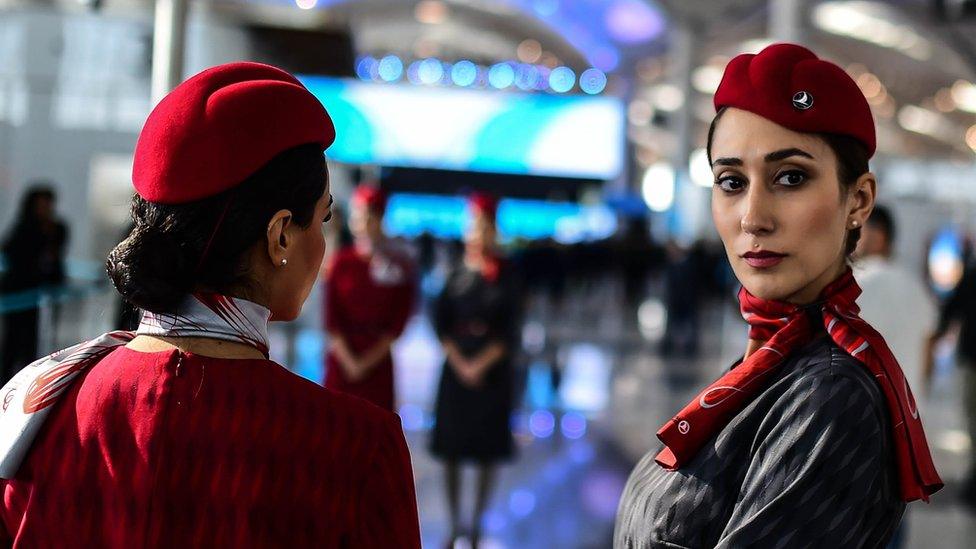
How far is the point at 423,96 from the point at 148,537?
67.5 ft

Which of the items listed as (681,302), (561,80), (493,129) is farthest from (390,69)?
(681,302)

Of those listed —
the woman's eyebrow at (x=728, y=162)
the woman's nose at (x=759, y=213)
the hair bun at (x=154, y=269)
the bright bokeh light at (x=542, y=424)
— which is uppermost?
the woman's eyebrow at (x=728, y=162)

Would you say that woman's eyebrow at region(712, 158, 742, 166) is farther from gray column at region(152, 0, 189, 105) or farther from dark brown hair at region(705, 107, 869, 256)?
gray column at region(152, 0, 189, 105)

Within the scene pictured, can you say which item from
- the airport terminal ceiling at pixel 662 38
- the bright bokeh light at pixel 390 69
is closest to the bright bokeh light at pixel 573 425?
the airport terminal ceiling at pixel 662 38

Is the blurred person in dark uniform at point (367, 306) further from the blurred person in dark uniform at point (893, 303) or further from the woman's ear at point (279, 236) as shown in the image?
the woman's ear at point (279, 236)

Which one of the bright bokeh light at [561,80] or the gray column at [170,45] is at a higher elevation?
the bright bokeh light at [561,80]

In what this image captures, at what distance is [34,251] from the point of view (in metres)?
5.41

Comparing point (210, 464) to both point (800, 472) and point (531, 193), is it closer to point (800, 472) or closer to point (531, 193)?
point (800, 472)

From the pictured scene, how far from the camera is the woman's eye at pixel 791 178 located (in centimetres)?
136

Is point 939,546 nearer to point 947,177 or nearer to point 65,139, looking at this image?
point 65,139

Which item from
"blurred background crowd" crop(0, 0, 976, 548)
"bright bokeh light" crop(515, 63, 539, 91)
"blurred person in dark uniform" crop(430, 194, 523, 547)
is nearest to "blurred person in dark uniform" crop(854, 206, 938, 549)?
"blurred background crowd" crop(0, 0, 976, 548)

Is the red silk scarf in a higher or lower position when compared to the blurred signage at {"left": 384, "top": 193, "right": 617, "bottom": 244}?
lower

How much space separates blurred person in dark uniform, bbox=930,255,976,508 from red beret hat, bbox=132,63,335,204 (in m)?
5.89

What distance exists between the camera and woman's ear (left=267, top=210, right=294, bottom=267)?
1.17 meters
